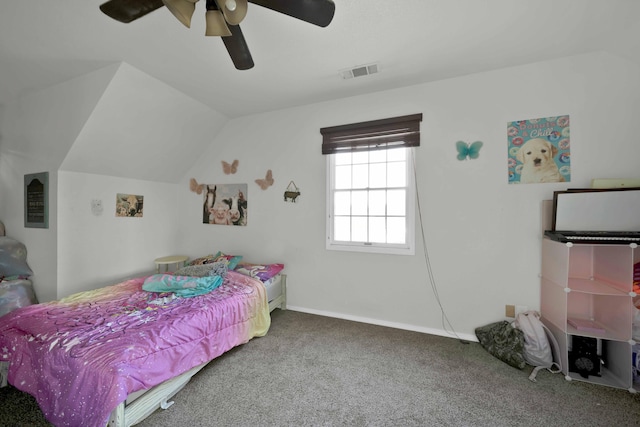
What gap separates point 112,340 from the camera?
144 centimetres

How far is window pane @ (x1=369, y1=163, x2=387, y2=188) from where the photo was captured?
107 inches

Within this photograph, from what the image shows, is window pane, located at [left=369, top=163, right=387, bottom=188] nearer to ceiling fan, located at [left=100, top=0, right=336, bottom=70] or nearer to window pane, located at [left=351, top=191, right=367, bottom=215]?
window pane, located at [left=351, top=191, right=367, bottom=215]

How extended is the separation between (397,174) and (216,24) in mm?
2042

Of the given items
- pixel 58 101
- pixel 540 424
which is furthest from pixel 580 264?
pixel 58 101

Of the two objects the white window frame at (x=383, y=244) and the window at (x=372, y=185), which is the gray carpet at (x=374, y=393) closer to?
the white window frame at (x=383, y=244)

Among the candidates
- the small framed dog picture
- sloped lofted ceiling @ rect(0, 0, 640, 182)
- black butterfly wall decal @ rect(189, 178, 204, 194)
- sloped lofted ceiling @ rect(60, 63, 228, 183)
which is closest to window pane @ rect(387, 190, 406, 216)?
the small framed dog picture

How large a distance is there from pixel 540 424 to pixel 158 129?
4.16 metres

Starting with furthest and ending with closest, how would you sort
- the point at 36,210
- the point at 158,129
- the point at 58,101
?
the point at 158,129
the point at 36,210
the point at 58,101

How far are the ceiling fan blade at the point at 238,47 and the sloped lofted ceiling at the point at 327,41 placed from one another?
27cm

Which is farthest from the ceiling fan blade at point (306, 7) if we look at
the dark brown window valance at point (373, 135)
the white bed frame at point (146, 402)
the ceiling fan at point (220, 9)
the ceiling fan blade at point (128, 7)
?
the white bed frame at point (146, 402)

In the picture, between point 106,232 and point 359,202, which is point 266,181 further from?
point 106,232

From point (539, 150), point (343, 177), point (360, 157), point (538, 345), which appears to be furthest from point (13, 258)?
point (539, 150)

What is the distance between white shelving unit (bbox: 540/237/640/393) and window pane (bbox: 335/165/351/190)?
1891mm

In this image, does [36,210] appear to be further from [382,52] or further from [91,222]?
[382,52]
